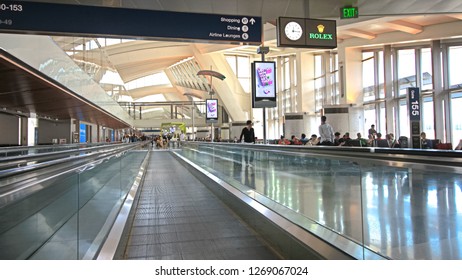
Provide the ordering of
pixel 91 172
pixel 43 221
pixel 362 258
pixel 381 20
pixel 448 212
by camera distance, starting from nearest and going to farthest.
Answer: pixel 43 221 → pixel 448 212 → pixel 362 258 → pixel 91 172 → pixel 381 20

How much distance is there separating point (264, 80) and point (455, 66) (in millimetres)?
11203

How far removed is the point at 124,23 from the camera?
667cm

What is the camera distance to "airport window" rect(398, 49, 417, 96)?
18.2 meters

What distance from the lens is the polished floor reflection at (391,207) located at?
235cm

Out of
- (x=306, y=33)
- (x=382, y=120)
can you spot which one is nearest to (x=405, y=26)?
(x=382, y=120)

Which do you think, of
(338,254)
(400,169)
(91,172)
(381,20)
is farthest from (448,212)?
(381,20)

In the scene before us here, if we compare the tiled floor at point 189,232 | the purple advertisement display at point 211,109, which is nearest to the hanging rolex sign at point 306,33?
the tiled floor at point 189,232

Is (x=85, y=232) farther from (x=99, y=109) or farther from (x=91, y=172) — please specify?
(x=99, y=109)

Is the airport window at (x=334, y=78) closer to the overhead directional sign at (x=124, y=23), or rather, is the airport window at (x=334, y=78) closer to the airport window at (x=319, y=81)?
the airport window at (x=319, y=81)

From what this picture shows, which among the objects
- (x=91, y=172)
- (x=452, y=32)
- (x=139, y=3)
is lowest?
(x=91, y=172)

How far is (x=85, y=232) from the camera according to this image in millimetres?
2857

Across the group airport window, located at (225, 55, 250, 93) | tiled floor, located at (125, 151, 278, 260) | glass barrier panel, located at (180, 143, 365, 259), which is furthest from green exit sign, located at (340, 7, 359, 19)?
airport window, located at (225, 55, 250, 93)

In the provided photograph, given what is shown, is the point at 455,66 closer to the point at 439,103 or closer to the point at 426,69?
the point at 426,69
